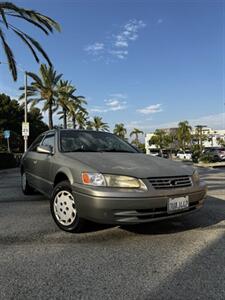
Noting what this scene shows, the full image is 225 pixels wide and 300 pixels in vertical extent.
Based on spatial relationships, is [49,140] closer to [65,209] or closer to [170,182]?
[65,209]

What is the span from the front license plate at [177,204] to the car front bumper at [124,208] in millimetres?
51

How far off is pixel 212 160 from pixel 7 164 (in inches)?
720

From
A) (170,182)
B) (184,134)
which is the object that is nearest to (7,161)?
(170,182)

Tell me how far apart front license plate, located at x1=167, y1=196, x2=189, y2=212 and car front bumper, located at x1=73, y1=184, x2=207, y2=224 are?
2.0 inches

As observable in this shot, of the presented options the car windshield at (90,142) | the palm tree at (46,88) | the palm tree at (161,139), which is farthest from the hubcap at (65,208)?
the palm tree at (161,139)

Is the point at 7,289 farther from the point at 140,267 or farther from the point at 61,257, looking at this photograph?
the point at 140,267

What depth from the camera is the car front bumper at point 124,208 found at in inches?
144

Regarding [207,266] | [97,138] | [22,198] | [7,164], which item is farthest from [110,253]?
[7,164]

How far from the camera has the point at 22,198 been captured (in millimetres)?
7059

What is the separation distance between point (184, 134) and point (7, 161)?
62.8 meters

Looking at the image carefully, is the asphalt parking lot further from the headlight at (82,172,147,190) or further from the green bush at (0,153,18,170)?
the green bush at (0,153,18,170)

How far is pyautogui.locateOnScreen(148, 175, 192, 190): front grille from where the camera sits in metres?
3.83

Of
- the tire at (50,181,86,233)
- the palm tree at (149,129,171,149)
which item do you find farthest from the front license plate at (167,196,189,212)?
the palm tree at (149,129,171,149)

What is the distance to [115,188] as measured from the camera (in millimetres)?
3734
